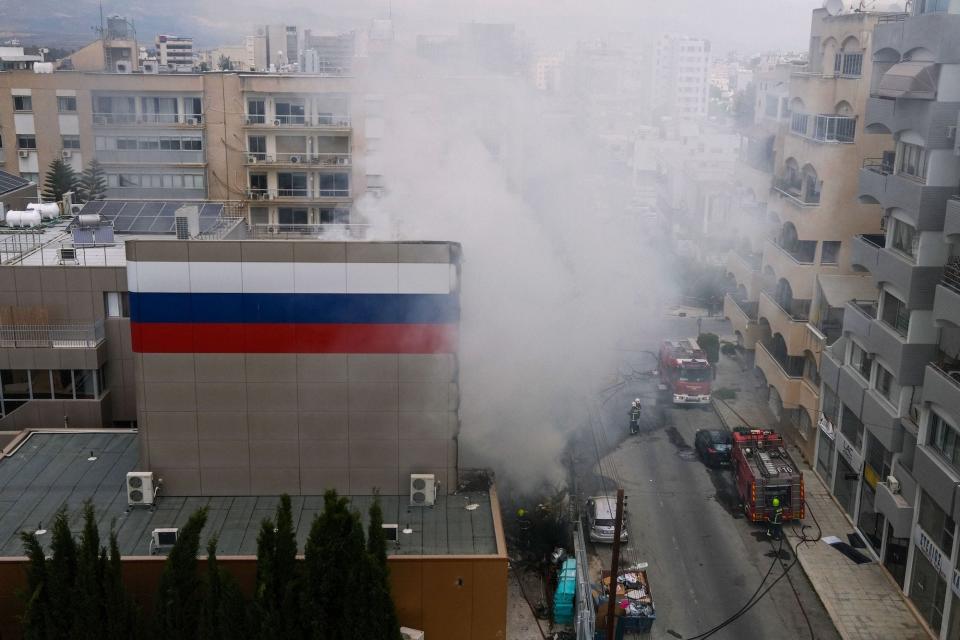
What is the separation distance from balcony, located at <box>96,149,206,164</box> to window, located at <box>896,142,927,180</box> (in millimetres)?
21550

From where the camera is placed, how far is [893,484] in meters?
16.5


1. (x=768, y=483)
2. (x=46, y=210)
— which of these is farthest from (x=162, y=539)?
(x=46, y=210)

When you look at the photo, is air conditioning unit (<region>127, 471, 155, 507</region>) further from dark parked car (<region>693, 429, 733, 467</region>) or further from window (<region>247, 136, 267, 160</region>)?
window (<region>247, 136, 267, 160</region>)

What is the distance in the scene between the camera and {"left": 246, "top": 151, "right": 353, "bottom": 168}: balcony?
30.3m

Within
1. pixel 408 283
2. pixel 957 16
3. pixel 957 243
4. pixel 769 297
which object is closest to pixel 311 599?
pixel 408 283

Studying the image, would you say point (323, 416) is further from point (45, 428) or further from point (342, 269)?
point (45, 428)

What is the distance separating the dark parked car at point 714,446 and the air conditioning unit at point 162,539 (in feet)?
41.7

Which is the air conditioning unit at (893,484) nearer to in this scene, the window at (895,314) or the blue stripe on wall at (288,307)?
the window at (895,314)

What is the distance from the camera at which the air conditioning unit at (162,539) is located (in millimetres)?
13016

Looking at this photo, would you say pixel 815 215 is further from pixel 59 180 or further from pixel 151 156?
pixel 59 180

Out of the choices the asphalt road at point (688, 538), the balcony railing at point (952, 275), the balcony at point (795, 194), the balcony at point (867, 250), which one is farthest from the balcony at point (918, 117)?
the asphalt road at point (688, 538)

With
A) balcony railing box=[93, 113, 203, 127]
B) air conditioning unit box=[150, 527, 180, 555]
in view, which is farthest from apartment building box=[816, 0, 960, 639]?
balcony railing box=[93, 113, 203, 127]

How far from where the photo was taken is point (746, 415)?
25031 millimetres

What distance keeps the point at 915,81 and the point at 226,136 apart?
21847mm
